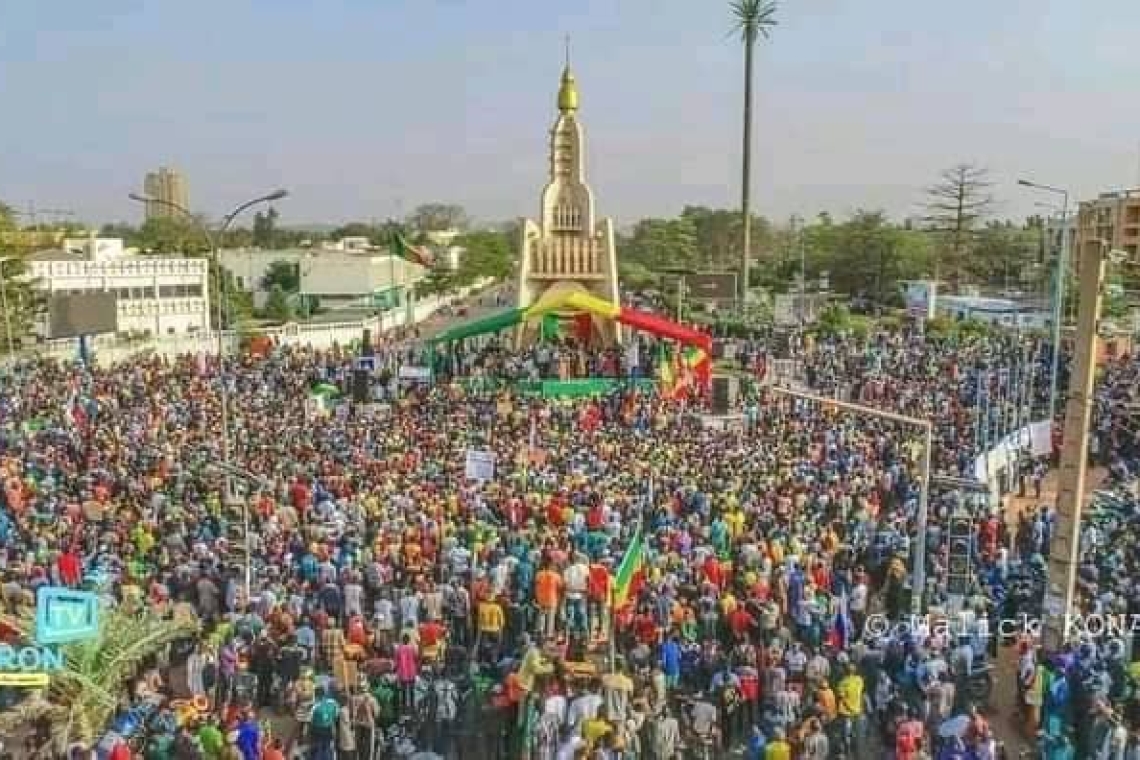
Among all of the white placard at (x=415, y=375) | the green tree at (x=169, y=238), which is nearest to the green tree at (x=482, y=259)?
the green tree at (x=169, y=238)

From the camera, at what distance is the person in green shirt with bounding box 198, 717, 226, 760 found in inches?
372

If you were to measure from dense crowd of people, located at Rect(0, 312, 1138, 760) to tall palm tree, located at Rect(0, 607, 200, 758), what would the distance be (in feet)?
0.94

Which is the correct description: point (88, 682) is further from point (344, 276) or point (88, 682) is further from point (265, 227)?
point (265, 227)

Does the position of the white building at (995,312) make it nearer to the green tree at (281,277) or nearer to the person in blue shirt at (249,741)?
the person in blue shirt at (249,741)

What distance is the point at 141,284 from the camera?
57469 millimetres

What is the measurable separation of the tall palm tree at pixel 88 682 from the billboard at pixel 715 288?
51.4 m

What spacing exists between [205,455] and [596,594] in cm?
976

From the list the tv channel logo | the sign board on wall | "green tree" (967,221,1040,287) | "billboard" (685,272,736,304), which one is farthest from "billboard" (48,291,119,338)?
"green tree" (967,221,1040,287)

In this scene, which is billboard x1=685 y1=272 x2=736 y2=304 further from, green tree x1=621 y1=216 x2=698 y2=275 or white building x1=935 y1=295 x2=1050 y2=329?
green tree x1=621 y1=216 x2=698 y2=275

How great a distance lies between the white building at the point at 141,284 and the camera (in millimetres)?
52750

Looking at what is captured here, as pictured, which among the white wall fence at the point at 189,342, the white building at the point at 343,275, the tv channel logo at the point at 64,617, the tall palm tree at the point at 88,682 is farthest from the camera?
the white building at the point at 343,275

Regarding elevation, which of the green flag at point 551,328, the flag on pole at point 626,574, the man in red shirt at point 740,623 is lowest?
the man in red shirt at point 740,623

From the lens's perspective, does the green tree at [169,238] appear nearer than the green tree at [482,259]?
Yes

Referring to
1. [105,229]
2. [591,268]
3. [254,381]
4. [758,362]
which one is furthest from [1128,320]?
[105,229]
